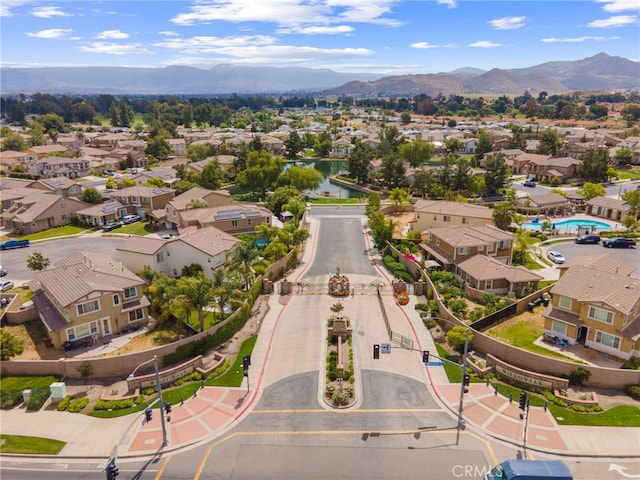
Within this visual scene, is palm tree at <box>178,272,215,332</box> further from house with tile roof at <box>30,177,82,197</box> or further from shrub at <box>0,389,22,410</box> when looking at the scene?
house with tile roof at <box>30,177,82,197</box>

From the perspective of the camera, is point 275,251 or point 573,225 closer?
point 275,251

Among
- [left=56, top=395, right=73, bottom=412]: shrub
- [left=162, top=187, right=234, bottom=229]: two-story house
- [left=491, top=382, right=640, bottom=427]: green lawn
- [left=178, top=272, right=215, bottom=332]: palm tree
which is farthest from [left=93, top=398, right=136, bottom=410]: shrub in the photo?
[left=162, top=187, right=234, bottom=229]: two-story house

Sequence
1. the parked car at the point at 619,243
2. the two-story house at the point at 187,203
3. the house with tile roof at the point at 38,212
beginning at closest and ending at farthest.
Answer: the parked car at the point at 619,243 → the two-story house at the point at 187,203 → the house with tile roof at the point at 38,212

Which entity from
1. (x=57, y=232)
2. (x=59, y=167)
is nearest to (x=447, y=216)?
(x=57, y=232)

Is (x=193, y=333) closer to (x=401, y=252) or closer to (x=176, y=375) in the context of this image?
(x=176, y=375)

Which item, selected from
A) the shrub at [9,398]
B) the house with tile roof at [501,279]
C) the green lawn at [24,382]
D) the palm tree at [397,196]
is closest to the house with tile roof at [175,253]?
the green lawn at [24,382]

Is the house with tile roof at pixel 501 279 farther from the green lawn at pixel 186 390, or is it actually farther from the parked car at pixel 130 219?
the parked car at pixel 130 219

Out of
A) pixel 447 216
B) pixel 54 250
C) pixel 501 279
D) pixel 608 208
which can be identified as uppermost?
pixel 447 216

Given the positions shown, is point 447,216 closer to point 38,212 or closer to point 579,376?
point 579,376
